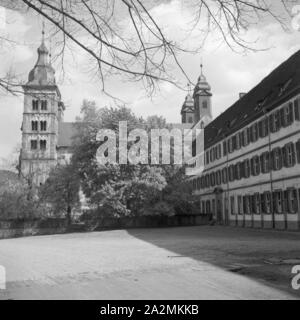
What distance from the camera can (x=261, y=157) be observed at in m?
37.7

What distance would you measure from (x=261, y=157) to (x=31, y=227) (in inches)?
964

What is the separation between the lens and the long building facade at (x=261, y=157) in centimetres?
3192

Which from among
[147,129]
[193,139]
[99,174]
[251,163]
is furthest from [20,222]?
[193,139]

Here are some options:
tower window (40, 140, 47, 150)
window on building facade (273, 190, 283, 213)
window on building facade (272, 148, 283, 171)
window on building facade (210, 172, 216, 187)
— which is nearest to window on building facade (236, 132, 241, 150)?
window on building facade (272, 148, 283, 171)

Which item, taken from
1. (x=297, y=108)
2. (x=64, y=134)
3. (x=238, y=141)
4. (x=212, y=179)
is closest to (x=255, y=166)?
(x=238, y=141)

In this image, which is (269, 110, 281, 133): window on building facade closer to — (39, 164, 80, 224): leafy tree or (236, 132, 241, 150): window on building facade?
(236, 132, 241, 150): window on building facade

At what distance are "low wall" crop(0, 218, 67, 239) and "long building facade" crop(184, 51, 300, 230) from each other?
55.2ft

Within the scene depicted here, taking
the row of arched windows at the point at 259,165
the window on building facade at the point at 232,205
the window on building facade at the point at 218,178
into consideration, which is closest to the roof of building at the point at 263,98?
the row of arched windows at the point at 259,165

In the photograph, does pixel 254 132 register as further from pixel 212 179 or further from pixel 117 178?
pixel 212 179

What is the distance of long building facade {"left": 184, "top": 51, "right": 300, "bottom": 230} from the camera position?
3192 centimetres

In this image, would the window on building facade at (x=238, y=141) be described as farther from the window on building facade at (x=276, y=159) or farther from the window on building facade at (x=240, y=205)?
the window on building facade at (x=276, y=159)
